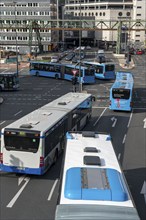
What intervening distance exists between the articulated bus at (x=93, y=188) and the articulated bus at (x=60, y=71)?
135ft

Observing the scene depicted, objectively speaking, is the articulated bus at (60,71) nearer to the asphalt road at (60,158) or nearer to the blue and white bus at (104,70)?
the asphalt road at (60,158)

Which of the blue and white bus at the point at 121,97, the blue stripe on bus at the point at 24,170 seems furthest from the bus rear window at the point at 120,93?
the blue stripe on bus at the point at 24,170

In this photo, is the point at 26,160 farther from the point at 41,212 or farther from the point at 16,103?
the point at 16,103

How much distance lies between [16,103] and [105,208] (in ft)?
107

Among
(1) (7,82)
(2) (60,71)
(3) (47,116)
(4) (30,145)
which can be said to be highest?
(2) (60,71)

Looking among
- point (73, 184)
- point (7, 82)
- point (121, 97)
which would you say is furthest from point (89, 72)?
point (73, 184)

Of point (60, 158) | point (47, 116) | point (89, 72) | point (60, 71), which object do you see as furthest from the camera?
point (60, 71)

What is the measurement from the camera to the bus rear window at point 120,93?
34.2 m

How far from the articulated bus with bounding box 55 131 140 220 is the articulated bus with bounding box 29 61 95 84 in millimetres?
41296

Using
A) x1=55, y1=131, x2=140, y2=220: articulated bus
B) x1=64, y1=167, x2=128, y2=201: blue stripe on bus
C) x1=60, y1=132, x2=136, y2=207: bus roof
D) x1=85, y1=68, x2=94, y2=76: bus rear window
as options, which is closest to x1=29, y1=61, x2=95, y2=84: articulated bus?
x1=85, y1=68, x2=94, y2=76: bus rear window

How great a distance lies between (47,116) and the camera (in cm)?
2033

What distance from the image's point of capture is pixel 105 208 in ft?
29.8

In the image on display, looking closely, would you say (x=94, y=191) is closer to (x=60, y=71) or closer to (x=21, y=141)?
(x=21, y=141)

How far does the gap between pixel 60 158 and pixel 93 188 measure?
441 inches
